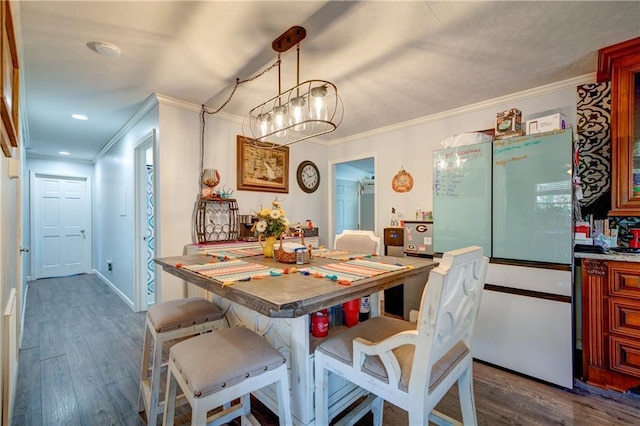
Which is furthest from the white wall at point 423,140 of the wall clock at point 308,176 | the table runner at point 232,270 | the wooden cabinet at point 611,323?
the table runner at point 232,270

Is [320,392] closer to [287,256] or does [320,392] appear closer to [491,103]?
[287,256]

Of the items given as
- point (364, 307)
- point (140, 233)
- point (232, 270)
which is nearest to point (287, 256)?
point (232, 270)

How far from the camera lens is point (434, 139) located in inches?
137

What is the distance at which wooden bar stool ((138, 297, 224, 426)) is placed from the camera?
5.00ft

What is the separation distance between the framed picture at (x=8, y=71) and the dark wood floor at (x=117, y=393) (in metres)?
1.64

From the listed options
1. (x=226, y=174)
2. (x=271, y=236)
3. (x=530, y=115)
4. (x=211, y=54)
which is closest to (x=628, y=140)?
(x=530, y=115)

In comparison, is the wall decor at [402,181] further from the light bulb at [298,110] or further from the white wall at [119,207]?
the white wall at [119,207]

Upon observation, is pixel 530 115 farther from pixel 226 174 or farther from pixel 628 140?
pixel 226 174

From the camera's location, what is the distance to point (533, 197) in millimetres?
2176

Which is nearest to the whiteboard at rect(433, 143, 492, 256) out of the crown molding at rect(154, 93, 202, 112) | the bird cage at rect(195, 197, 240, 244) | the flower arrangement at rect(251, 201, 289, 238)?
the flower arrangement at rect(251, 201, 289, 238)

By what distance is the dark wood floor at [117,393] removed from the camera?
1.74 meters

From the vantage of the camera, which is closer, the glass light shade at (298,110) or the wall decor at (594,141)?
the glass light shade at (298,110)

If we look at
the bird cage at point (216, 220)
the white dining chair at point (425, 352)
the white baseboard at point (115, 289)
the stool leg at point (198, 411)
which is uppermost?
the bird cage at point (216, 220)

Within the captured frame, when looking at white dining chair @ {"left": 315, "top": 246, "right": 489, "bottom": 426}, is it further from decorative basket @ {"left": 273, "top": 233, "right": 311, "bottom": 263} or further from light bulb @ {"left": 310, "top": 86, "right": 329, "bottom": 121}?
light bulb @ {"left": 310, "top": 86, "right": 329, "bottom": 121}
